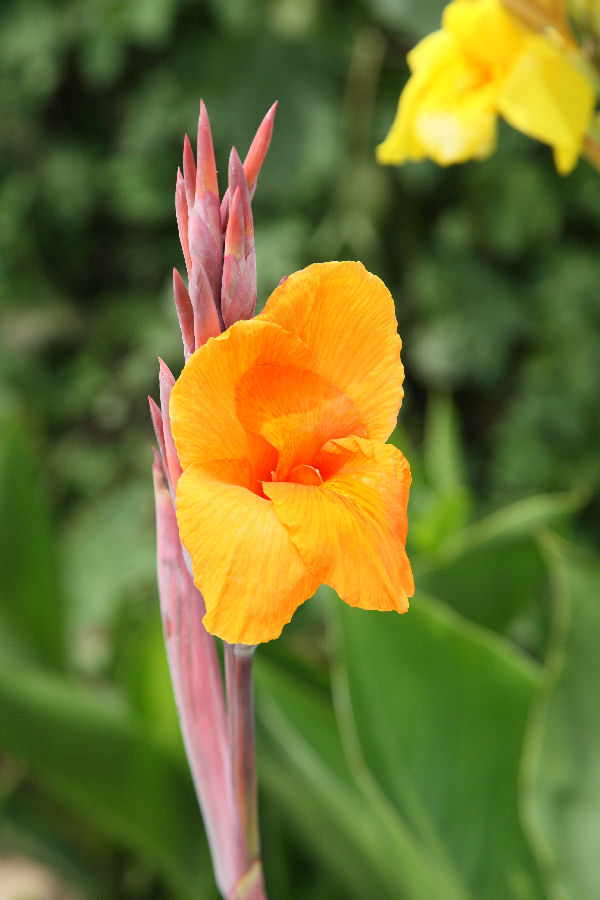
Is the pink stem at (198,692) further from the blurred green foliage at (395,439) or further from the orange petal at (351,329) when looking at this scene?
the blurred green foliage at (395,439)

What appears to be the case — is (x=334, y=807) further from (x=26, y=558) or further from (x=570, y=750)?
(x=26, y=558)

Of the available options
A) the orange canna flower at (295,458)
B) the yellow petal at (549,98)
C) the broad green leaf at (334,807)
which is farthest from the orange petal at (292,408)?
the broad green leaf at (334,807)

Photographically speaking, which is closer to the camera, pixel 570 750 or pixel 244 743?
pixel 244 743

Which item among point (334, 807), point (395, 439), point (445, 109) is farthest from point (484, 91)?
point (334, 807)

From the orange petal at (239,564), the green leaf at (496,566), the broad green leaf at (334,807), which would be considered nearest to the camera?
the orange petal at (239,564)

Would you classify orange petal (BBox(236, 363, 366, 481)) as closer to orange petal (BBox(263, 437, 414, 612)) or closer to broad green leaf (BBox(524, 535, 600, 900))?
orange petal (BBox(263, 437, 414, 612))

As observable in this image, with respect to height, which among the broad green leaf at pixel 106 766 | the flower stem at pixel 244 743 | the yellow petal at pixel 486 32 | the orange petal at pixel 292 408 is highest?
the yellow petal at pixel 486 32
